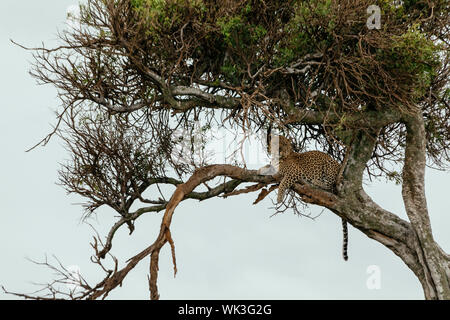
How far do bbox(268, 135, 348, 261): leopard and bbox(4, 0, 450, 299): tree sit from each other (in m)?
0.20

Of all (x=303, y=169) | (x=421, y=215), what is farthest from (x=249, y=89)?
(x=421, y=215)

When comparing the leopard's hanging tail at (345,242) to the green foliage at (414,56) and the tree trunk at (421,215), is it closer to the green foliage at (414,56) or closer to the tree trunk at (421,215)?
the tree trunk at (421,215)

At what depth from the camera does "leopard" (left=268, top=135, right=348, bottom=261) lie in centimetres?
973

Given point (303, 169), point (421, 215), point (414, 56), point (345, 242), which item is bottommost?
point (345, 242)

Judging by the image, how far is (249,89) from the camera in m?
9.45

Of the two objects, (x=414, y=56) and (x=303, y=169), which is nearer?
(x=414, y=56)

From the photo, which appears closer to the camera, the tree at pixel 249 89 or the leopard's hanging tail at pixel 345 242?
the tree at pixel 249 89

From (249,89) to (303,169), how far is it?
1845 millimetres

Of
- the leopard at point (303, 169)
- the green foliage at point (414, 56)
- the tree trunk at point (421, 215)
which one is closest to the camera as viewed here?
the green foliage at point (414, 56)

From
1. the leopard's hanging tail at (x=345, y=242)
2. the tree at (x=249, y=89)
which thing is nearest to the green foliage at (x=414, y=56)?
the tree at (x=249, y=89)

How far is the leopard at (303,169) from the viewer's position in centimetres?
973

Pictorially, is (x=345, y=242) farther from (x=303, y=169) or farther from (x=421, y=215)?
(x=303, y=169)

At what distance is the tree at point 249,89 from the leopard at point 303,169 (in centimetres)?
20

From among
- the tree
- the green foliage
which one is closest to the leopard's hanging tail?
the tree
